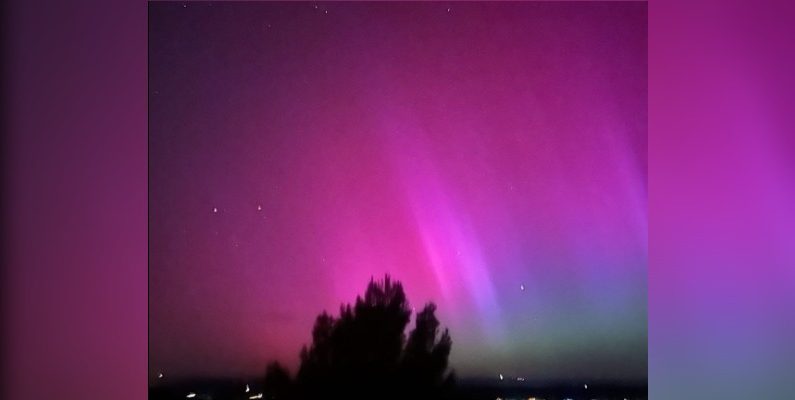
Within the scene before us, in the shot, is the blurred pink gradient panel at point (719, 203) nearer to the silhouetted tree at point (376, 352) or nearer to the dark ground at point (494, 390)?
the dark ground at point (494, 390)

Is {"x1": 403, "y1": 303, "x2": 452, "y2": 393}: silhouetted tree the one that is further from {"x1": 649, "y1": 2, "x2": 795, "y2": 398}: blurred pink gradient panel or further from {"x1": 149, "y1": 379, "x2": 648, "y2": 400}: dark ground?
{"x1": 649, "y1": 2, "x2": 795, "y2": 398}: blurred pink gradient panel

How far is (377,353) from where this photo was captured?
329 centimetres

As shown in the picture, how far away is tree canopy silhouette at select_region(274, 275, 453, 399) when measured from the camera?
329cm

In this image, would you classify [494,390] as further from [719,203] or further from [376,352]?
[719,203]

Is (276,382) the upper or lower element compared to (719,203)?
lower

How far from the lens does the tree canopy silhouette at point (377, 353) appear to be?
329 centimetres

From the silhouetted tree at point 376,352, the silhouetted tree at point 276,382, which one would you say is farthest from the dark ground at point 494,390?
the silhouetted tree at point 376,352

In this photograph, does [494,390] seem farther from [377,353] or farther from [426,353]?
[377,353]

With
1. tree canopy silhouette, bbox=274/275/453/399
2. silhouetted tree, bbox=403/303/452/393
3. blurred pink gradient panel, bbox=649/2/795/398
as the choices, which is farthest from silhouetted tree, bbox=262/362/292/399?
blurred pink gradient panel, bbox=649/2/795/398

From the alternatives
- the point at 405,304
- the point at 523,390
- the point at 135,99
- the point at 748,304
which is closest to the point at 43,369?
the point at 135,99

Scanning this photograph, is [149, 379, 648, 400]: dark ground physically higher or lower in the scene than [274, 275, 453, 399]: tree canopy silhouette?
lower

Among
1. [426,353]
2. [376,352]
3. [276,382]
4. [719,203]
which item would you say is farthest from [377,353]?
[719,203]

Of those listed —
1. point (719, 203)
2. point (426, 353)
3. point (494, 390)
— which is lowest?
point (494, 390)

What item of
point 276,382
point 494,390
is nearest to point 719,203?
point 494,390
